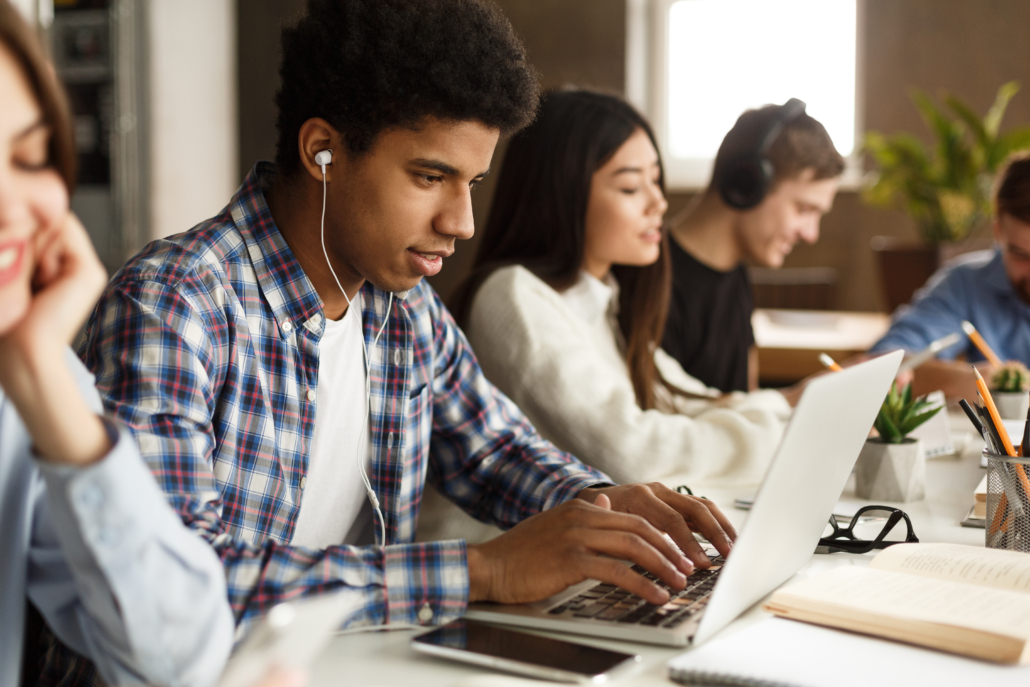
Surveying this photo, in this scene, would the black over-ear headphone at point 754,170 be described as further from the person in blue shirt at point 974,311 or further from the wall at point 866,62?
the wall at point 866,62

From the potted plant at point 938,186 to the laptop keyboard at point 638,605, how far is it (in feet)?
9.24

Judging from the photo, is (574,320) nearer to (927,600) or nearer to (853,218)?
(927,600)

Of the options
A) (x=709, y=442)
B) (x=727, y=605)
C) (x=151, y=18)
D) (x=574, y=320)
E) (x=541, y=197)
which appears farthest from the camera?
(x=151, y=18)

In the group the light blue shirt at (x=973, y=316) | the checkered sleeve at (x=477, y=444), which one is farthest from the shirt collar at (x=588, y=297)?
the light blue shirt at (x=973, y=316)

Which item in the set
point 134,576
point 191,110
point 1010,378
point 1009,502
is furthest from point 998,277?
point 191,110

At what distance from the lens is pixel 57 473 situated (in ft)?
1.83

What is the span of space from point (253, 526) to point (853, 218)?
12.8ft

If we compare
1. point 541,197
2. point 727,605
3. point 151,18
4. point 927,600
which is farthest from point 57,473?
point 151,18

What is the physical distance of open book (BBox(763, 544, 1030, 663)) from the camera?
663 millimetres

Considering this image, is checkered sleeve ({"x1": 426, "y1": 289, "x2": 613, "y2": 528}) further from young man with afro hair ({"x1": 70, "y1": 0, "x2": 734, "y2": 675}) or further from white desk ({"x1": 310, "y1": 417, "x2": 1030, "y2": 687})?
white desk ({"x1": 310, "y1": 417, "x2": 1030, "y2": 687})

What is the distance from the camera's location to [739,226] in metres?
2.29

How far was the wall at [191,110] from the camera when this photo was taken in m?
3.48

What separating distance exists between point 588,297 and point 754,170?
699mm

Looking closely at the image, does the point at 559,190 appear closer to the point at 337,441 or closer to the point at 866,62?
the point at 337,441
